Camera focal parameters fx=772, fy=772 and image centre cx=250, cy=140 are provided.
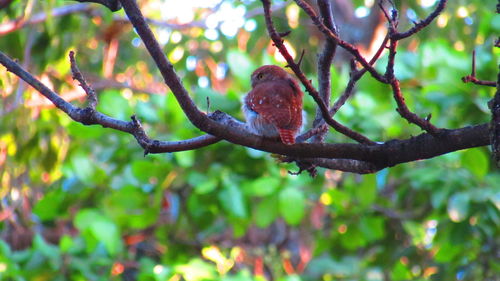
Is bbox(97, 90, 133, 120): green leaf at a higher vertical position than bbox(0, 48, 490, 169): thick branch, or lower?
higher

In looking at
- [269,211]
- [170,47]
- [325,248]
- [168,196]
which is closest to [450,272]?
[325,248]

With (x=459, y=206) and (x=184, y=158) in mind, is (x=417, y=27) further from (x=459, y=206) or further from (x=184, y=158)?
(x=459, y=206)

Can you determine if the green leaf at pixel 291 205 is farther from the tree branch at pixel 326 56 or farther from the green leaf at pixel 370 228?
the tree branch at pixel 326 56

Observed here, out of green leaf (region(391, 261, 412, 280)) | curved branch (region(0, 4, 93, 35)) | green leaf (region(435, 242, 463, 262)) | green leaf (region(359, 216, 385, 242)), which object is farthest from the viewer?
green leaf (region(391, 261, 412, 280))

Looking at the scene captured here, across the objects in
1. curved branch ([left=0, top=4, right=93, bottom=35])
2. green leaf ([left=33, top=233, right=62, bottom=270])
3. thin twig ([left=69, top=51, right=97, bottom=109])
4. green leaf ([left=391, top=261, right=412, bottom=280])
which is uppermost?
curved branch ([left=0, top=4, right=93, bottom=35])

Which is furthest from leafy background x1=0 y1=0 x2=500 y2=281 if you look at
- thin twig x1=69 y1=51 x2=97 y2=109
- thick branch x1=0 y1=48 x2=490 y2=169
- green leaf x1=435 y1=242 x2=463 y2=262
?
thick branch x1=0 y1=48 x2=490 y2=169

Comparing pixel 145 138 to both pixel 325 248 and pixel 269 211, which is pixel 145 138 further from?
pixel 325 248

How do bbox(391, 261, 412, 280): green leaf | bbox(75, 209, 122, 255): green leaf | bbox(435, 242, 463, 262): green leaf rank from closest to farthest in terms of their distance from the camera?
1. bbox(75, 209, 122, 255): green leaf
2. bbox(435, 242, 463, 262): green leaf
3. bbox(391, 261, 412, 280): green leaf

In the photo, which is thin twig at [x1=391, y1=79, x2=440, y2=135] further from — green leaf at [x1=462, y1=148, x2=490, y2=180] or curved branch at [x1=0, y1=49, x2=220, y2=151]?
green leaf at [x1=462, y1=148, x2=490, y2=180]
